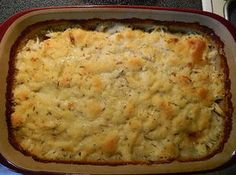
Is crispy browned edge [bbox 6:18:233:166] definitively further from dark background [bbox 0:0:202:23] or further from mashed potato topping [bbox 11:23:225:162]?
dark background [bbox 0:0:202:23]

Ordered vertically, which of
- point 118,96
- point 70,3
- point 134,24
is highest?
point 70,3

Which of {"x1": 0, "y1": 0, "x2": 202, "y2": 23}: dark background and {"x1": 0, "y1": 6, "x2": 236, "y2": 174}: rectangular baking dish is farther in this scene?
{"x1": 0, "y1": 0, "x2": 202, "y2": 23}: dark background

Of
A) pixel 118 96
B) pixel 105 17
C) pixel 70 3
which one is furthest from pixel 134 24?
pixel 70 3

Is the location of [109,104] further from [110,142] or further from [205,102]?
[205,102]

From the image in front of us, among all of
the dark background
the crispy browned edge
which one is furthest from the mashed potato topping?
the dark background

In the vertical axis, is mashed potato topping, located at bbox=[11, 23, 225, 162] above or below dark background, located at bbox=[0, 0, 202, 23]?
below

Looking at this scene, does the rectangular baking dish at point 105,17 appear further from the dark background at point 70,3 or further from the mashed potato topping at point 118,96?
the dark background at point 70,3

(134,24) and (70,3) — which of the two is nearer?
(134,24)

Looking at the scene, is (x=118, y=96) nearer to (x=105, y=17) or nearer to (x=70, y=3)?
(x=105, y=17)

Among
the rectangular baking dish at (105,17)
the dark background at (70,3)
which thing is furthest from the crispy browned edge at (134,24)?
the dark background at (70,3)
